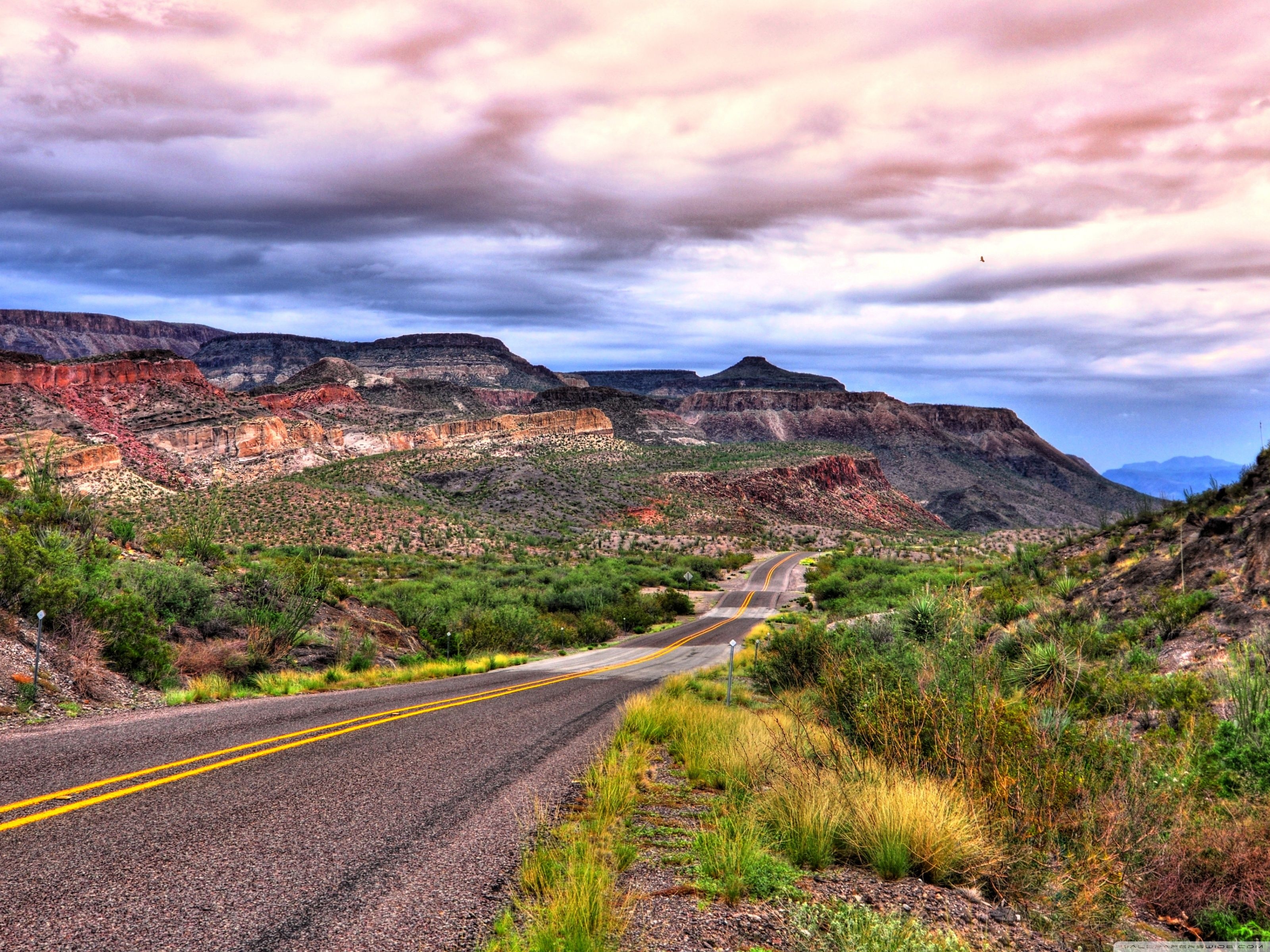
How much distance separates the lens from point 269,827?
564 cm

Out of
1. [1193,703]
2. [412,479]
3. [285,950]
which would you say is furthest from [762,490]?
[285,950]

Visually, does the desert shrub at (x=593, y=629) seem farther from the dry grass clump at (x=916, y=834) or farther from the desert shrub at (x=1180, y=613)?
the dry grass clump at (x=916, y=834)

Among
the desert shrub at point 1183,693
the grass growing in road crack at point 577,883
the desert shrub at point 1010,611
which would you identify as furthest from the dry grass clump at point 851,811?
the desert shrub at point 1010,611

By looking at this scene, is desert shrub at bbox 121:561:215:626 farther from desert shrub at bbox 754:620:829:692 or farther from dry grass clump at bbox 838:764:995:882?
dry grass clump at bbox 838:764:995:882

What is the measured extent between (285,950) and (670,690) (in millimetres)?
12643

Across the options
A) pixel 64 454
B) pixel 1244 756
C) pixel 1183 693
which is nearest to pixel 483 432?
pixel 64 454

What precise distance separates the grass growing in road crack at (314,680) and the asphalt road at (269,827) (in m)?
1.56

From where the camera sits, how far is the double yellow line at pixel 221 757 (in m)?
5.55

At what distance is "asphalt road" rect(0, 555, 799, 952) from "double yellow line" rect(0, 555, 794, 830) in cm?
3

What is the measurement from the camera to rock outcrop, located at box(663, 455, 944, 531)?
105438 mm

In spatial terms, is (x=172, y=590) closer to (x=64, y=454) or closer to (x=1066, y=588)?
(x=1066, y=588)

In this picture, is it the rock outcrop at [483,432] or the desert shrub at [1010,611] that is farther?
the rock outcrop at [483,432]

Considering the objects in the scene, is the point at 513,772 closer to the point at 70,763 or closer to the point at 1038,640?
the point at 70,763

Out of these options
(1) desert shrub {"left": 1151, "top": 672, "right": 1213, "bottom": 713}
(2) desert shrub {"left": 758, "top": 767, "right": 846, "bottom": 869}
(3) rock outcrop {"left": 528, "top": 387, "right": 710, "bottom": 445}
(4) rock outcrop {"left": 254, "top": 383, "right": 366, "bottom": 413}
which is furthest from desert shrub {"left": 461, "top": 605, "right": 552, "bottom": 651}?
(3) rock outcrop {"left": 528, "top": 387, "right": 710, "bottom": 445}
